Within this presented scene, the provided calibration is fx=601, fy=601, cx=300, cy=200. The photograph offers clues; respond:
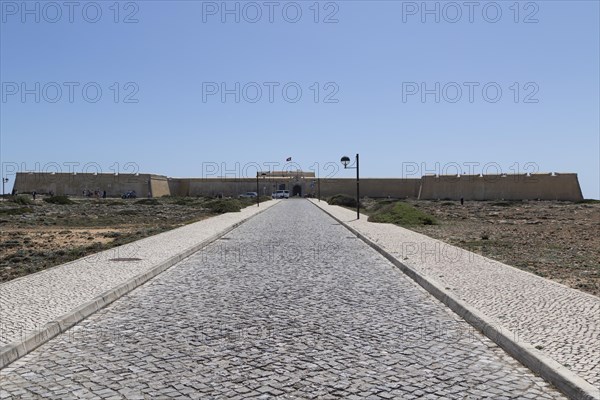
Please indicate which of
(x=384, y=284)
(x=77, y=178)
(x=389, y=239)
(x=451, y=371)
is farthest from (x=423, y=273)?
(x=77, y=178)

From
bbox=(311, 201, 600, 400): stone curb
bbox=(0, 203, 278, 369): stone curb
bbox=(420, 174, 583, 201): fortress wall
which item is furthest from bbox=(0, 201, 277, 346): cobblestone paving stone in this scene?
bbox=(420, 174, 583, 201): fortress wall

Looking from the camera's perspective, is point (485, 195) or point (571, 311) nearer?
point (571, 311)

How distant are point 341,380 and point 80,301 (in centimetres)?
470

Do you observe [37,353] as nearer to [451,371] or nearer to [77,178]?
[451,371]

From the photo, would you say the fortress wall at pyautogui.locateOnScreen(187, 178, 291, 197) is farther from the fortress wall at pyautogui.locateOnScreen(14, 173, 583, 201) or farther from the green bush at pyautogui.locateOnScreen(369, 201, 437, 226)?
the green bush at pyautogui.locateOnScreen(369, 201, 437, 226)

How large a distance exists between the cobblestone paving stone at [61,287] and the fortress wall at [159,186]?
92790 millimetres

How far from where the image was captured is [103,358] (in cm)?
580

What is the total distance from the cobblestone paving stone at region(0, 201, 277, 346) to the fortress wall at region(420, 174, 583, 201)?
85.7 m

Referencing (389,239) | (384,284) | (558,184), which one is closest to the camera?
(384,284)

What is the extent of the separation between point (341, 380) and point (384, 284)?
5.64m

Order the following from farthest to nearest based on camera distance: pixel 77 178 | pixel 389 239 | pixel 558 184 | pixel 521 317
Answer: pixel 77 178 < pixel 558 184 < pixel 389 239 < pixel 521 317

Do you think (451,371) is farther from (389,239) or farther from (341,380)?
(389,239)

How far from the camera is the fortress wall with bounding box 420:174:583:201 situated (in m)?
91.4

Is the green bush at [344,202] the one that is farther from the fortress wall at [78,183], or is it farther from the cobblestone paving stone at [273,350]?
the cobblestone paving stone at [273,350]
